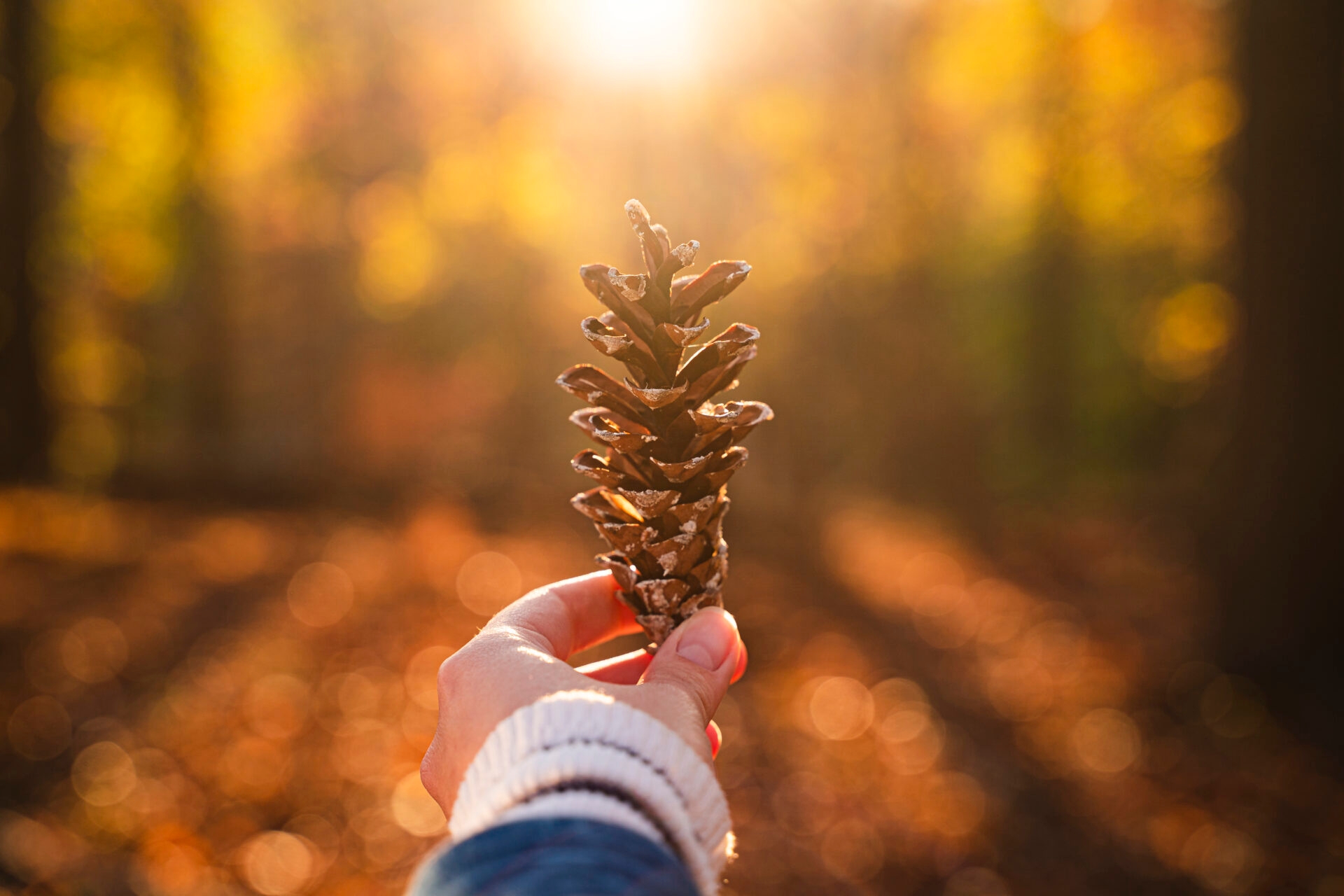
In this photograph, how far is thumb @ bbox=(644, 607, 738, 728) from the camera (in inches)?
62.8

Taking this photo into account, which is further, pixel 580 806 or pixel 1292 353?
pixel 1292 353

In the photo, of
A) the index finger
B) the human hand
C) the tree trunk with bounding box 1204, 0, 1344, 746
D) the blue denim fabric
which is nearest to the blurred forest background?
the tree trunk with bounding box 1204, 0, 1344, 746

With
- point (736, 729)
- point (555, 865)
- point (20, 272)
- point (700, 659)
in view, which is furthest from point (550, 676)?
point (20, 272)

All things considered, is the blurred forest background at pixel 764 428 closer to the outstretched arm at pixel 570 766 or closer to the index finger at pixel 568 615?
the index finger at pixel 568 615

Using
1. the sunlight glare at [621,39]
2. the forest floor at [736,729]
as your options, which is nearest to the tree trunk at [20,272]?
the forest floor at [736,729]

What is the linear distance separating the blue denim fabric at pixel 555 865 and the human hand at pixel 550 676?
1.06 feet

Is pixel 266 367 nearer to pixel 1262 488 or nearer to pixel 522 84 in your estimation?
pixel 522 84

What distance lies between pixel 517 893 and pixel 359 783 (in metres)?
4.44

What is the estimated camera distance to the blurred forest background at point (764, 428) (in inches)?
189

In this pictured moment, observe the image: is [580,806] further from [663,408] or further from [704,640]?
[663,408]

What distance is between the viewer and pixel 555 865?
1.06 meters

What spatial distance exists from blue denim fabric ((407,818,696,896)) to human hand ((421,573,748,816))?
324 mm

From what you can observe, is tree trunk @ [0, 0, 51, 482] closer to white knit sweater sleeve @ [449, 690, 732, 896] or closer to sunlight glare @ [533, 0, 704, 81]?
sunlight glare @ [533, 0, 704, 81]

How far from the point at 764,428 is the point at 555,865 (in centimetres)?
1136
